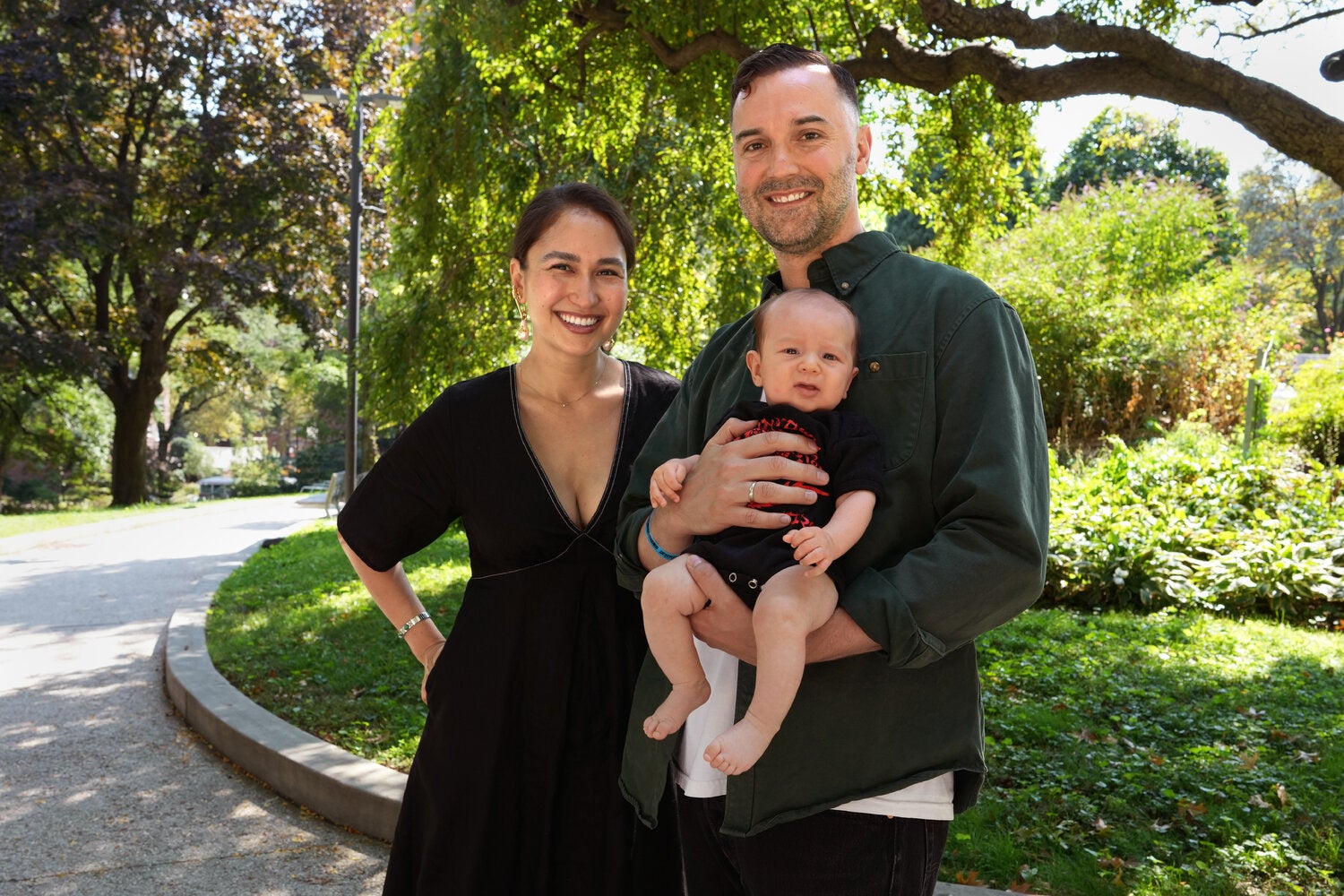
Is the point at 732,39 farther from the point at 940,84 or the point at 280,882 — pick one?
the point at 280,882

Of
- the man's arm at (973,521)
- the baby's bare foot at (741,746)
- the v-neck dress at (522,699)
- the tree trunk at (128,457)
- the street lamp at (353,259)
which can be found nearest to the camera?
the man's arm at (973,521)

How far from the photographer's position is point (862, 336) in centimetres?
186

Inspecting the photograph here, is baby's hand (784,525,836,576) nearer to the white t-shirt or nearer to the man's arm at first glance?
the man's arm

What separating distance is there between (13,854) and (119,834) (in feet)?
1.33

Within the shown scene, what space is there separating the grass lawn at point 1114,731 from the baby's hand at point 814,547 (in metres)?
2.72

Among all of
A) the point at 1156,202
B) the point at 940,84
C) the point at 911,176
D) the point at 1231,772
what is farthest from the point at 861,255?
the point at 1156,202

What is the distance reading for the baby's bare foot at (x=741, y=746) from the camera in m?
1.72

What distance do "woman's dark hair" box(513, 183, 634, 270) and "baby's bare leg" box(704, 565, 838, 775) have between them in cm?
149

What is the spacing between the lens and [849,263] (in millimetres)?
1976

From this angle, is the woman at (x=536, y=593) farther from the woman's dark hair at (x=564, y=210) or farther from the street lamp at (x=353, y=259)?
the street lamp at (x=353, y=259)

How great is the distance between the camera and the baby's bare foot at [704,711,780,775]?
1.72m

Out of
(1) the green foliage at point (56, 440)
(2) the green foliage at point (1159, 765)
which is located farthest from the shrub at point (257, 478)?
(2) the green foliage at point (1159, 765)

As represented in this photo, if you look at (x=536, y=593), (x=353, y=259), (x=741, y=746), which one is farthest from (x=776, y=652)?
(x=353, y=259)

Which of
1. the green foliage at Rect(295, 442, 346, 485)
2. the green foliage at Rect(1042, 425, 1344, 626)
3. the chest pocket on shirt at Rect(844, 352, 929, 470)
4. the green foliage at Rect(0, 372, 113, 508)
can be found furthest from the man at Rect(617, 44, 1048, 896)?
the green foliage at Rect(295, 442, 346, 485)
